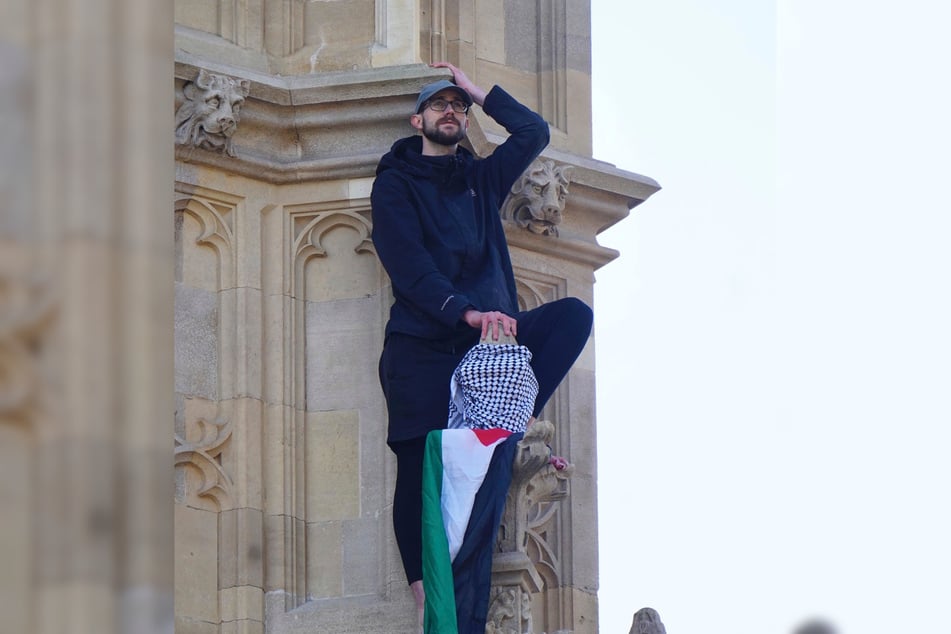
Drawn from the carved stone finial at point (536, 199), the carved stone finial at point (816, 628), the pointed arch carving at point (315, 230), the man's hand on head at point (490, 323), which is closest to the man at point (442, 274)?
the man's hand on head at point (490, 323)

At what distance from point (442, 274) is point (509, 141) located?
0.60m

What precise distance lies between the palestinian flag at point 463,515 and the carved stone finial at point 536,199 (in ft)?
4.06

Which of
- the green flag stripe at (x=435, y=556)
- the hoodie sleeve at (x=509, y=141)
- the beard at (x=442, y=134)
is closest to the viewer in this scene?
the green flag stripe at (x=435, y=556)

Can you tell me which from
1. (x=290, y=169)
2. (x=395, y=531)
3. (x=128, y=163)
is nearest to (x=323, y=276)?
(x=290, y=169)

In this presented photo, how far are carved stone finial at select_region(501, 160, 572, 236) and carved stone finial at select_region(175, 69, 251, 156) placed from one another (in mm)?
1117

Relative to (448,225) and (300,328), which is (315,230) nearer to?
(300,328)

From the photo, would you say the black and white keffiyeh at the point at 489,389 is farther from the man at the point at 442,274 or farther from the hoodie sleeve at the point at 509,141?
the hoodie sleeve at the point at 509,141

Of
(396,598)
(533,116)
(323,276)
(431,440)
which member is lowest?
(396,598)

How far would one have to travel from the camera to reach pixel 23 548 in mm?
4020

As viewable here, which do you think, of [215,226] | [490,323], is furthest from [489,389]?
[215,226]

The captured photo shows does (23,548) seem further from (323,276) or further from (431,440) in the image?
(323,276)

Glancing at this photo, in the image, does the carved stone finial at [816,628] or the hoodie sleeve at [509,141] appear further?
the hoodie sleeve at [509,141]

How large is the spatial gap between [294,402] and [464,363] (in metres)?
0.71

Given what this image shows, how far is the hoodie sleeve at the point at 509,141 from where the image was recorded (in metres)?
9.05
